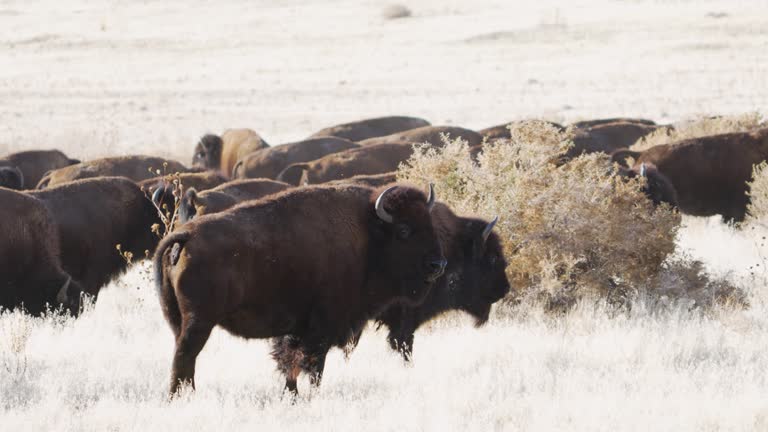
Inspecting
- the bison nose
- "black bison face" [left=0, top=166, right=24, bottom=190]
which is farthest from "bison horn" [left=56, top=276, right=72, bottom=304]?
"black bison face" [left=0, top=166, right=24, bottom=190]

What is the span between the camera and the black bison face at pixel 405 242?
6797 mm

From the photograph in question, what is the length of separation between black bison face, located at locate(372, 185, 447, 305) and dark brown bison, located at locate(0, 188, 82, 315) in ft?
10.2

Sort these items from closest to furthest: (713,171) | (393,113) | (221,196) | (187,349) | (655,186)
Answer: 1. (187,349)
2. (221,196)
3. (655,186)
4. (713,171)
5. (393,113)

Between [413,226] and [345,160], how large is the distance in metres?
8.08

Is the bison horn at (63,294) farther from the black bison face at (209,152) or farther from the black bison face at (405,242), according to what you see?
the black bison face at (209,152)

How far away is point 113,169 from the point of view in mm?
14234

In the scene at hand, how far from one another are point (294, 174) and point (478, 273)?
7.39 m

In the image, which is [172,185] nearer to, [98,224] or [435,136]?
[98,224]

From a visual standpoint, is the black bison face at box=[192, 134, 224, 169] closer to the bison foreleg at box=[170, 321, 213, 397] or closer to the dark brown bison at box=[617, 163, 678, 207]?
the dark brown bison at box=[617, 163, 678, 207]

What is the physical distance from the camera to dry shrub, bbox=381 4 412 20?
3164 inches

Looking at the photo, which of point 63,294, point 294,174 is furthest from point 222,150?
point 63,294

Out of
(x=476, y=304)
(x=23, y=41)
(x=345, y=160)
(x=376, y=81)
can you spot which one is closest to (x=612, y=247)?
(x=476, y=304)

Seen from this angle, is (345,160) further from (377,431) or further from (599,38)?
(599,38)

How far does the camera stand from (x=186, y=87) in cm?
4988
